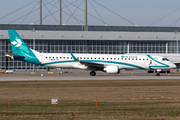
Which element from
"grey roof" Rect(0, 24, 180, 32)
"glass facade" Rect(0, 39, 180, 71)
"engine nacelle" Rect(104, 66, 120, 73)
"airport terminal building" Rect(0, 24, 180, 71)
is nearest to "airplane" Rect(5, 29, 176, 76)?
"engine nacelle" Rect(104, 66, 120, 73)

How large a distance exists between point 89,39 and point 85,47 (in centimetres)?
273

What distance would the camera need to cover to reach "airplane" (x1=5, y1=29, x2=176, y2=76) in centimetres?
4826

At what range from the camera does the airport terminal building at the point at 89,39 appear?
8150 centimetres

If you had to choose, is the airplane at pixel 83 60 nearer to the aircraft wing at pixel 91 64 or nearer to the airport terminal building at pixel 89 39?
the aircraft wing at pixel 91 64

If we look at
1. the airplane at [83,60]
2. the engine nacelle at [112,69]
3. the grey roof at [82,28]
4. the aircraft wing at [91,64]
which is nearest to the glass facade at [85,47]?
the grey roof at [82,28]

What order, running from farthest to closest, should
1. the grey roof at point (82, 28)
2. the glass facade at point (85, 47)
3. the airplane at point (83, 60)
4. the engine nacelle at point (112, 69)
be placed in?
the grey roof at point (82, 28) → the glass facade at point (85, 47) → the airplane at point (83, 60) → the engine nacelle at point (112, 69)

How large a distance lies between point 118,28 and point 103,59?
4040cm

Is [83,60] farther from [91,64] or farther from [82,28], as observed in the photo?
[82,28]

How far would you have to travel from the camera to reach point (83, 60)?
4988 cm

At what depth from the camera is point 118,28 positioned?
8894 cm

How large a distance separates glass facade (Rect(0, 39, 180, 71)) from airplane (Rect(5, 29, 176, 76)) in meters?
33.3

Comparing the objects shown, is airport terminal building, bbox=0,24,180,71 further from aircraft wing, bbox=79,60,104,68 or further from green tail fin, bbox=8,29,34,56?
aircraft wing, bbox=79,60,104,68

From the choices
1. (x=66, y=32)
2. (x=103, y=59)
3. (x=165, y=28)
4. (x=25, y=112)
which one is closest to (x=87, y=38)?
(x=66, y=32)

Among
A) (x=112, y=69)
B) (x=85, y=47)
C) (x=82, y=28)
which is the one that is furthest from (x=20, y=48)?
(x=82, y=28)
